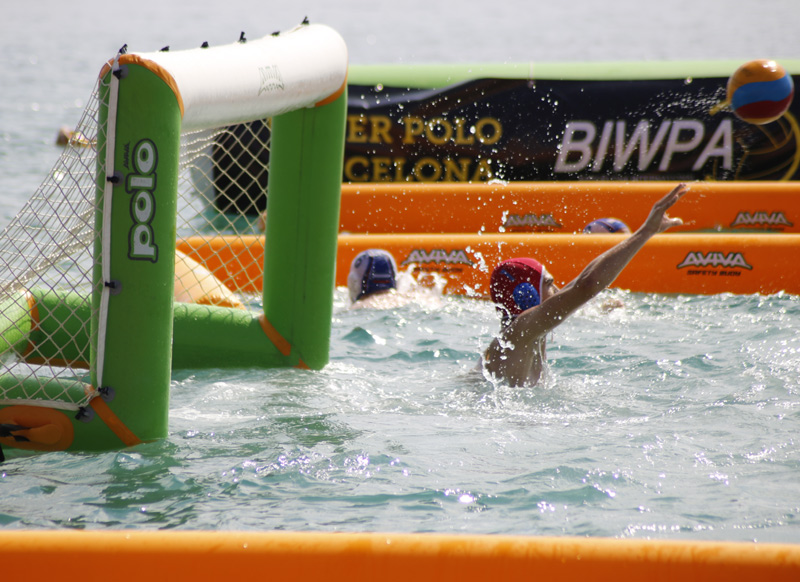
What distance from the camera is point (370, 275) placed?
7.27m

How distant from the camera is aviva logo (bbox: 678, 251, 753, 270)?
25.6 feet

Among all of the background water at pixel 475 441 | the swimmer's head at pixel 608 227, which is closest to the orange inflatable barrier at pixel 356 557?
the background water at pixel 475 441

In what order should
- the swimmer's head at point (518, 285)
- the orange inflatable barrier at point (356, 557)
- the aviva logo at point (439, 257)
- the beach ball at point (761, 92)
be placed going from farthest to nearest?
the aviva logo at point (439, 257) < the beach ball at point (761, 92) < the swimmer's head at point (518, 285) < the orange inflatable barrier at point (356, 557)

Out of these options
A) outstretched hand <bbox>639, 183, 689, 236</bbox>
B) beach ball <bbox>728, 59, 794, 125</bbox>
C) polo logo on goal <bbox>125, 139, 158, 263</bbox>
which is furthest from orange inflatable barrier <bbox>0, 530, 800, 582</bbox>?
beach ball <bbox>728, 59, 794, 125</bbox>

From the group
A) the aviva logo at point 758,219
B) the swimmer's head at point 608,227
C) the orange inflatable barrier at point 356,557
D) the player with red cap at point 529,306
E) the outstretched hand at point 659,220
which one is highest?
the aviva logo at point 758,219

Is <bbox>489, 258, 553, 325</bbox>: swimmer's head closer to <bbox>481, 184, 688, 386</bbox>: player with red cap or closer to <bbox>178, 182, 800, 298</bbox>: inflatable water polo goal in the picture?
<bbox>481, 184, 688, 386</bbox>: player with red cap

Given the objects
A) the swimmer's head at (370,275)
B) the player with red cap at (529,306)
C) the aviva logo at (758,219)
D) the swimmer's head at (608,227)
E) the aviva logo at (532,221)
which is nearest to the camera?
the player with red cap at (529,306)

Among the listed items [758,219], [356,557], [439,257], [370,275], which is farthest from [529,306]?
[758,219]

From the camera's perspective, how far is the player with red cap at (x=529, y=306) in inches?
172

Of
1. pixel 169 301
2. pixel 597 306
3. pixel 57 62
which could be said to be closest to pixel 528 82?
pixel 597 306

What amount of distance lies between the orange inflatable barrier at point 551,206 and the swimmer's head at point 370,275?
2304 mm

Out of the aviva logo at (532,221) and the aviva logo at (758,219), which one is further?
the aviva logo at (532,221)

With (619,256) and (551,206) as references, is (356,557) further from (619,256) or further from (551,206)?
(551,206)

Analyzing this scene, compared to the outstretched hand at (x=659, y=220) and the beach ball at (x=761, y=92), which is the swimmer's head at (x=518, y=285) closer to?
the outstretched hand at (x=659, y=220)
